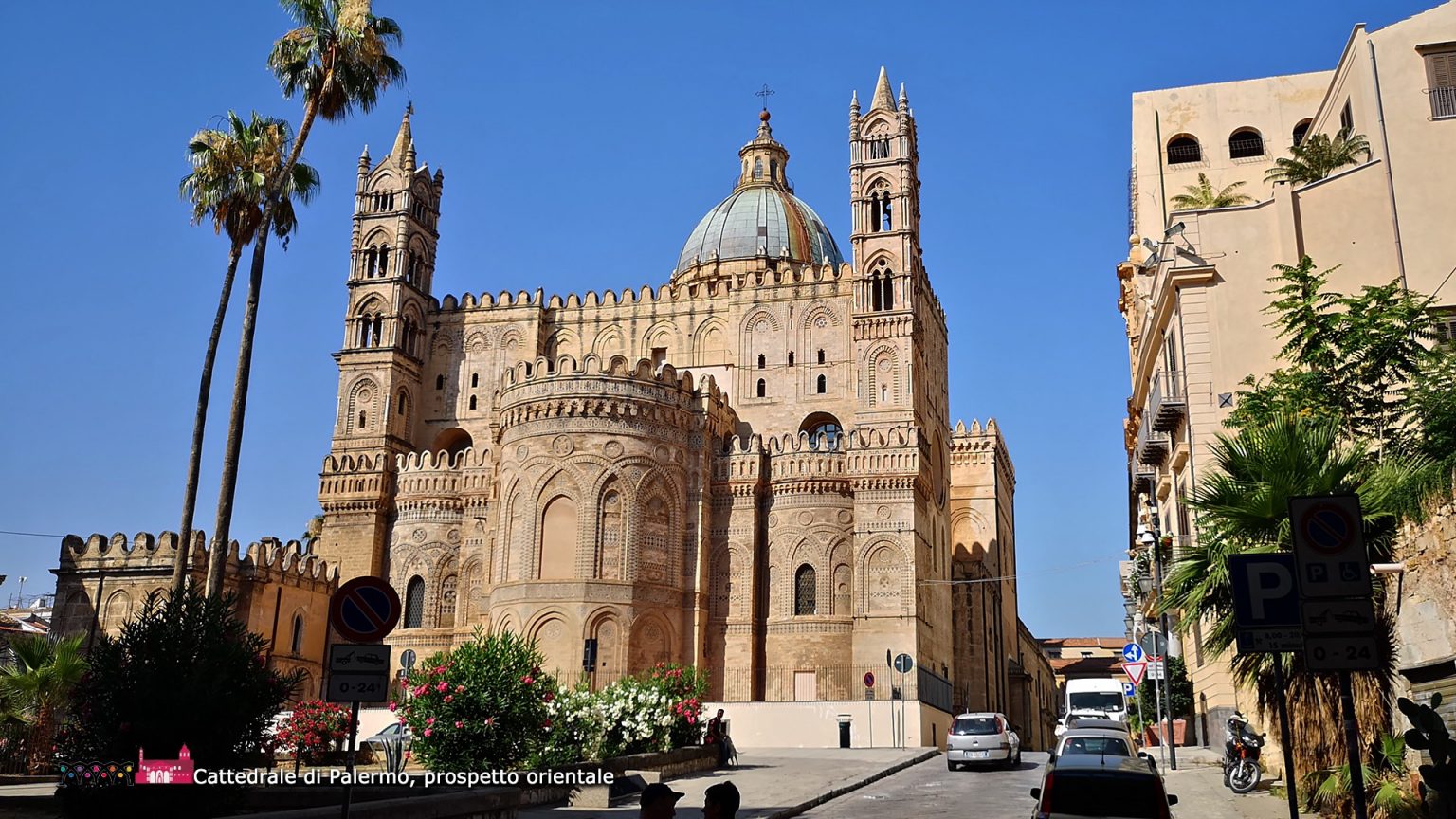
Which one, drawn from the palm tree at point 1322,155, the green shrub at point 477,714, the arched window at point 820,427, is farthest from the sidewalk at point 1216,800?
the arched window at point 820,427

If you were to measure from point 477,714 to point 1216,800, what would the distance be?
1060 centimetres

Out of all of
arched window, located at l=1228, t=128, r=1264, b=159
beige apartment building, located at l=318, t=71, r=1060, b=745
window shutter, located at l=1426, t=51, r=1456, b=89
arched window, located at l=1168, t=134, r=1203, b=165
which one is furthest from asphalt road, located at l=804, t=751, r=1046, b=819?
arched window, located at l=1228, t=128, r=1264, b=159

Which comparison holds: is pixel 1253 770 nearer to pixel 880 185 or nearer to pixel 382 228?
pixel 880 185

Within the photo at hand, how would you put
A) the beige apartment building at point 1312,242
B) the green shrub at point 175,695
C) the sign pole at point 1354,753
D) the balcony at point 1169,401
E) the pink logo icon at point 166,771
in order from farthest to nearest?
the balcony at point 1169,401
the beige apartment building at point 1312,242
the green shrub at point 175,695
the pink logo icon at point 166,771
the sign pole at point 1354,753

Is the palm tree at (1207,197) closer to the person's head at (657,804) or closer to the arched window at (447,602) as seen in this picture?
the arched window at (447,602)

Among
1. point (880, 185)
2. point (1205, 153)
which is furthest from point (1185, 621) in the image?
point (880, 185)

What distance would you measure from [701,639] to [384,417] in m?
16.3

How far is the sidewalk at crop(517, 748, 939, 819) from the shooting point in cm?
1686

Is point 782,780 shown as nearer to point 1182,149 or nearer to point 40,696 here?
point 40,696

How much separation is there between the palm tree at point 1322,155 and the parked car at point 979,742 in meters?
14.2

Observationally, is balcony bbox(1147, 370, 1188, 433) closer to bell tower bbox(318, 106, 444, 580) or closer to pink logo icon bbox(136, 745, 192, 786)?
pink logo icon bbox(136, 745, 192, 786)

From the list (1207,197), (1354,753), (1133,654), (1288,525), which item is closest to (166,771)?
(1354,753)

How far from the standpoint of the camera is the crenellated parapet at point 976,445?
199 ft

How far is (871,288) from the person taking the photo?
155 feet
